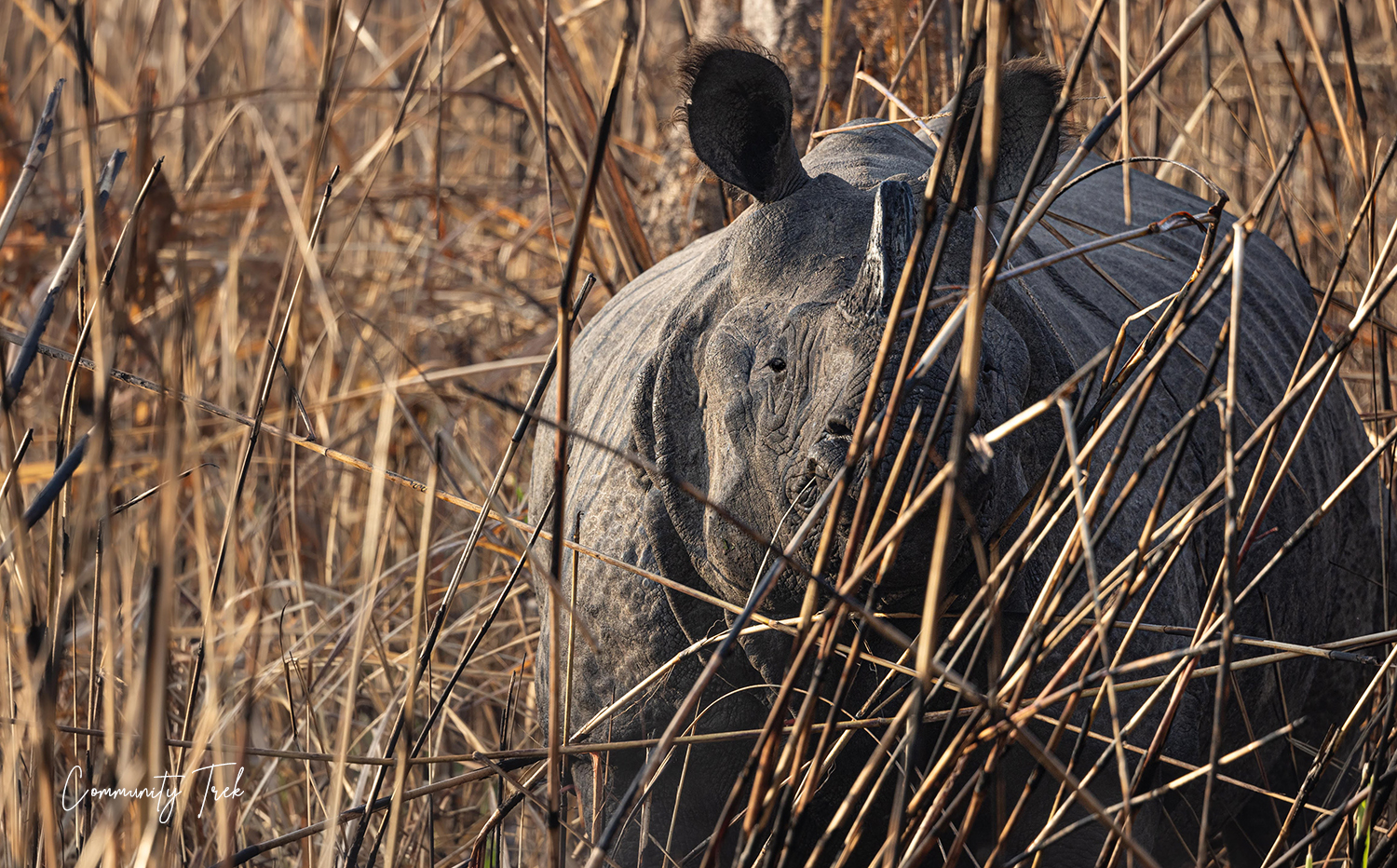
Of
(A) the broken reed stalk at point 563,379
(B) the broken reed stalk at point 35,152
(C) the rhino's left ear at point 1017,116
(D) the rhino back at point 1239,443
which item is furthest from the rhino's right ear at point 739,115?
(B) the broken reed stalk at point 35,152

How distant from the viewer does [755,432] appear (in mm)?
1795

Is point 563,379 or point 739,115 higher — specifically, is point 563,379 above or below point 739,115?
below

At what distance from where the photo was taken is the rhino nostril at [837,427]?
1617 millimetres

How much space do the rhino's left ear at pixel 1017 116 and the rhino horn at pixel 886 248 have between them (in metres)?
0.32

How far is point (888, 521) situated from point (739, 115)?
0.70m

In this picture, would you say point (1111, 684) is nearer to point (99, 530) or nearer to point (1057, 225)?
point (99, 530)

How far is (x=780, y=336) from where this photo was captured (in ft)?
5.88

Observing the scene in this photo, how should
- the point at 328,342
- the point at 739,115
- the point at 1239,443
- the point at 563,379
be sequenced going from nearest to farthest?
the point at 563,379 → the point at 739,115 → the point at 1239,443 → the point at 328,342

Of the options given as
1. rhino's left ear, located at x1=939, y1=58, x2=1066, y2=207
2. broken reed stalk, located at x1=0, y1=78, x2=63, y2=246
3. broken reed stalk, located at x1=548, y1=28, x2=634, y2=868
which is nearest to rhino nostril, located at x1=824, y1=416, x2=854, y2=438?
broken reed stalk, located at x1=548, y1=28, x2=634, y2=868

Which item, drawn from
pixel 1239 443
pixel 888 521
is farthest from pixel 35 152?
pixel 1239 443

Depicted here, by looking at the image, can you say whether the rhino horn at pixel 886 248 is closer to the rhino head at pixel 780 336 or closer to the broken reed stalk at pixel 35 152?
the rhino head at pixel 780 336

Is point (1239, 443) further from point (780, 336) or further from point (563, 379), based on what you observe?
point (563, 379)

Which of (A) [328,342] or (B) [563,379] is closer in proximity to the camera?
(B) [563,379]

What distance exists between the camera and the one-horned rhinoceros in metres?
1.52
